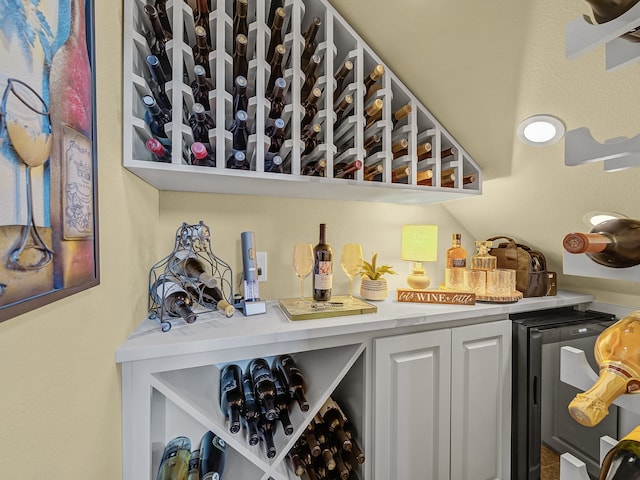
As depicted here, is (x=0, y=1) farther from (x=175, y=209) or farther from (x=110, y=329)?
(x=175, y=209)

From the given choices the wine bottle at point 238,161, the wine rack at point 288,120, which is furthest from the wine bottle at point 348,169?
the wine bottle at point 238,161

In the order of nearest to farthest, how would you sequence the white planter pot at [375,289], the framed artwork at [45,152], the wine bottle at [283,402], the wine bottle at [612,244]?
1. the framed artwork at [45,152]
2. the wine bottle at [612,244]
3. the wine bottle at [283,402]
4. the white planter pot at [375,289]

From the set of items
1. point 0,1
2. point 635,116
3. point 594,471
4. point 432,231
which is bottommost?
point 594,471

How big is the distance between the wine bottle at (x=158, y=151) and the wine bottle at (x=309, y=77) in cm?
56

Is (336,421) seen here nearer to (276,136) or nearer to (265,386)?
(265,386)

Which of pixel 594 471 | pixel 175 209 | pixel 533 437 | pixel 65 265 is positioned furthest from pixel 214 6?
pixel 594 471

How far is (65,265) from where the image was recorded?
42cm

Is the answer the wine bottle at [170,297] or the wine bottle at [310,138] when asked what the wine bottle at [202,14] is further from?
the wine bottle at [170,297]

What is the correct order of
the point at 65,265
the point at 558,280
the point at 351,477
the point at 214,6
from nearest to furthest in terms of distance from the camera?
the point at 65,265, the point at 214,6, the point at 351,477, the point at 558,280

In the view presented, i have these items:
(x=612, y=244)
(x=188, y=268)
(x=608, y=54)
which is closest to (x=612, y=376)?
(x=612, y=244)

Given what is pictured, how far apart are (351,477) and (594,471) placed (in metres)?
1.04

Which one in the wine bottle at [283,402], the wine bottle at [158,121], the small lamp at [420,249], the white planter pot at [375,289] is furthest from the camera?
the small lamp at [420,249]

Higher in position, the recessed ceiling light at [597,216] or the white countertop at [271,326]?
→ the recessed ceiling light at [597,216]

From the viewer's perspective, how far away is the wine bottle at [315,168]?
3.47ft
